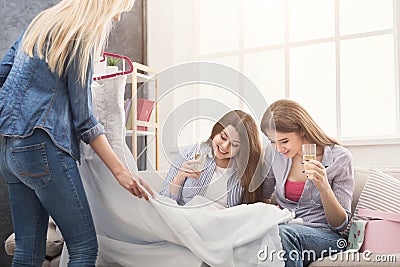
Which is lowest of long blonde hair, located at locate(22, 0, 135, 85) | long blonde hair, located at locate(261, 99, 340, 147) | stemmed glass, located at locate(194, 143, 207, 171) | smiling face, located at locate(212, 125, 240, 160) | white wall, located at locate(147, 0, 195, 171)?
stemmed glass, located at locate(194, 143, 207, 171)

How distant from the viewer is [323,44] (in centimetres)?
331

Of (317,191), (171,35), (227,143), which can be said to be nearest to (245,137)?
(227,143)

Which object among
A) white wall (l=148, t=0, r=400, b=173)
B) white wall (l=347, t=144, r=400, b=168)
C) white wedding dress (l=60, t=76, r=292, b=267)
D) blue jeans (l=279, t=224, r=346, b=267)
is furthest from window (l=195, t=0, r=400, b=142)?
white wedding dress (l=60, t=76, r=292, b=267)

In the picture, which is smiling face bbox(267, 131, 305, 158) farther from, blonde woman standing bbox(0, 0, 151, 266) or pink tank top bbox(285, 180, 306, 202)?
blonde woman standing bbox(0, 0, 151, 266)

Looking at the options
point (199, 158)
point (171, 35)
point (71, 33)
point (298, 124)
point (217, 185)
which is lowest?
point (217, 185)

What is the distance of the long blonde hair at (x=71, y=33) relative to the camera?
1.71m

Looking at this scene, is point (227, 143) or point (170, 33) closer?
point (227, 143)

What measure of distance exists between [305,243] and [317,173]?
26cm

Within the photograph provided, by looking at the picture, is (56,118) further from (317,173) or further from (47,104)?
A: (317,173)

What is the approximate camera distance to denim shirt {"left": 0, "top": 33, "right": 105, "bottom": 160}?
1700 mm

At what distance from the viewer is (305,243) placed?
1961 millimetres

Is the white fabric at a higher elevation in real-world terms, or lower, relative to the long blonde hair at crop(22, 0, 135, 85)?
lower

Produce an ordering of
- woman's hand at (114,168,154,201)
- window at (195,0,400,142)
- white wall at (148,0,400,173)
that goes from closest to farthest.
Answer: woman's hand at (114,168,154,201)
window at (195,0,400,142)
white wall at (148,0,400,173)

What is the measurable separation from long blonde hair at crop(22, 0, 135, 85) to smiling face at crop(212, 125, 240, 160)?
558 millimetres
